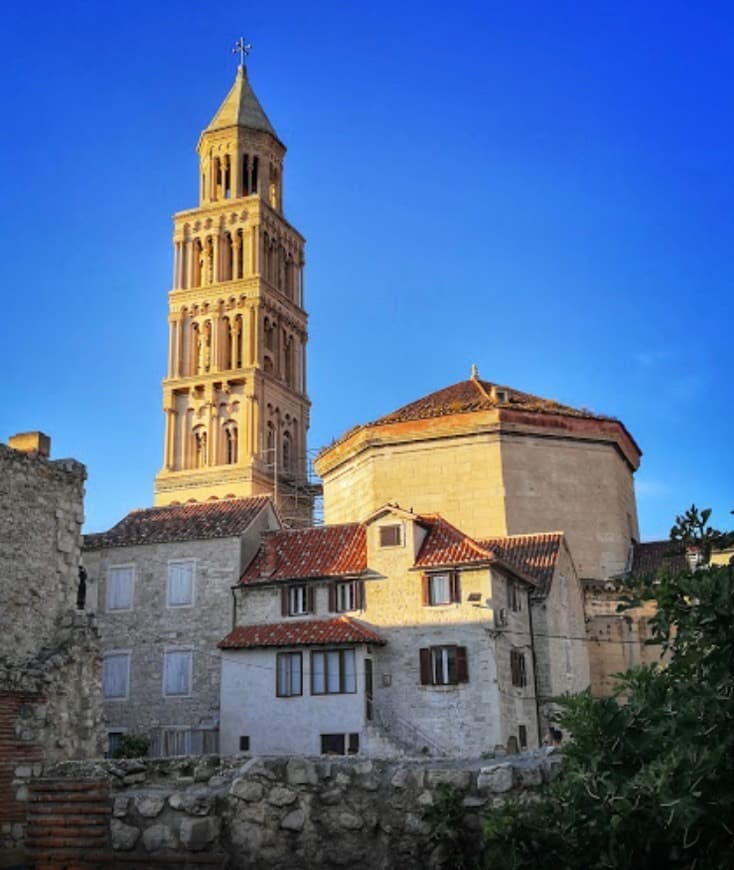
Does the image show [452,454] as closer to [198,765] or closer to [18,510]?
[18,510]

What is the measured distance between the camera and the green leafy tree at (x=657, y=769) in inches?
252

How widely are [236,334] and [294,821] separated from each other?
2421 inches

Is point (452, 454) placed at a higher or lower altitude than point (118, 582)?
higher

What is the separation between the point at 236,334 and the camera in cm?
6900

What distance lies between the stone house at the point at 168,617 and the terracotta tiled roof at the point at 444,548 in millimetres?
6883

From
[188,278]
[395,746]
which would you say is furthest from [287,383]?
[395,746]

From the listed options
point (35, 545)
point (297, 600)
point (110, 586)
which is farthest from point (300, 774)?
point (110, 586)

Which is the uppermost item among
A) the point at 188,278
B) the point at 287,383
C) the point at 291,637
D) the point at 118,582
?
the point at 188,278

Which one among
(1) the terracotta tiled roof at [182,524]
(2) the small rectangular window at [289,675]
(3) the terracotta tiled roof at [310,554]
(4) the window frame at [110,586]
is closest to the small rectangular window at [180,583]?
(1) the terracotta tiled roof at [182,524]

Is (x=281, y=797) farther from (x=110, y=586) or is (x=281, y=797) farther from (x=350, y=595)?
(x=110, y=586)

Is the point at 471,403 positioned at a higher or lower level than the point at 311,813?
higher

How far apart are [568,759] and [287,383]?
213ft

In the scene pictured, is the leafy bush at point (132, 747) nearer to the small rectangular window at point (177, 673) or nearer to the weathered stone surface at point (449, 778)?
the small rectangular window at point (177, 673)

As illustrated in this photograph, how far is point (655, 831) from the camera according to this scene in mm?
6648
